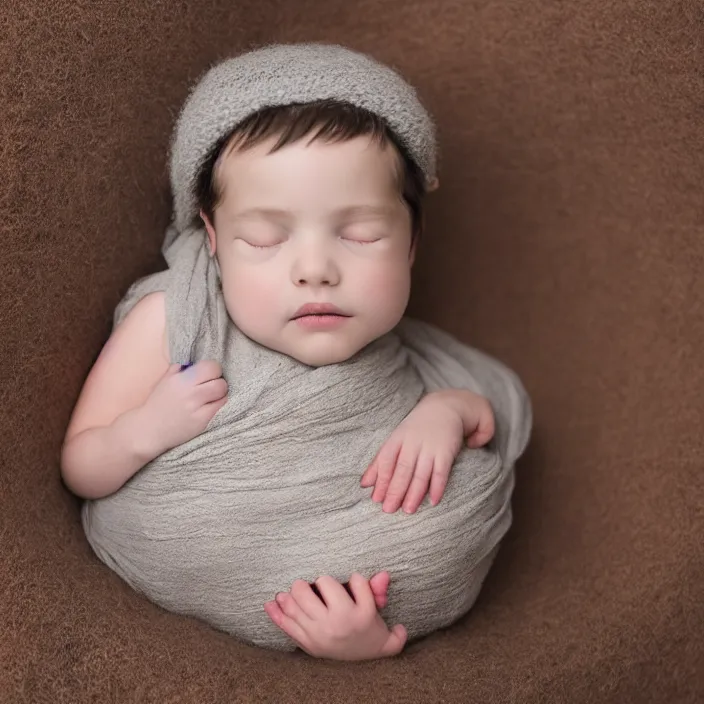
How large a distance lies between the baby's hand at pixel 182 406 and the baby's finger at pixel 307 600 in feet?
0.78

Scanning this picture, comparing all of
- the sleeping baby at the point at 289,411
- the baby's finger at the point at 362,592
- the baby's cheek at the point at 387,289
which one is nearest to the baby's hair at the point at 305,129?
the sleeping baby at the point at 289,411

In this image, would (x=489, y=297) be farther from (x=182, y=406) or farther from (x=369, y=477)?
(x=182, y=406)

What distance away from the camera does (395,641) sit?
1.21m

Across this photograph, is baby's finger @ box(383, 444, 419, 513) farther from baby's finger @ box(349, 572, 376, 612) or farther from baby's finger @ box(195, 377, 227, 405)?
baby's finger @ box(195, 377, 227, 405)

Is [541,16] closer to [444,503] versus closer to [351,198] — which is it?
[351,198]

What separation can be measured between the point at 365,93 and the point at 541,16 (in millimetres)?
459

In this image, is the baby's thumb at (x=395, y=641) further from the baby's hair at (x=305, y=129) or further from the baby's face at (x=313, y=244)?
the baby's hair at (x=305, y=129)

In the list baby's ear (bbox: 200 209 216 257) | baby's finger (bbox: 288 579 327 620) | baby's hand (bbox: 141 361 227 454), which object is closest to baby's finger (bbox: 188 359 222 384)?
baby's hand (bbox: 141 361 227 454)

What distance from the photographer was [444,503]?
1.22m

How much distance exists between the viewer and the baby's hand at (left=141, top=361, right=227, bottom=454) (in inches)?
46.9

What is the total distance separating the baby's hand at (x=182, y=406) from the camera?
1.19 metres

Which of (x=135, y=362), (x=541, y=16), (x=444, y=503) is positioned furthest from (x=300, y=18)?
(x=444, y=503)

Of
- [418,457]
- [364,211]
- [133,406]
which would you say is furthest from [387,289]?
[133,406]

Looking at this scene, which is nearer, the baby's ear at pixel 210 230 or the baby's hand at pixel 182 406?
the baby's hand at pixel 182 406
